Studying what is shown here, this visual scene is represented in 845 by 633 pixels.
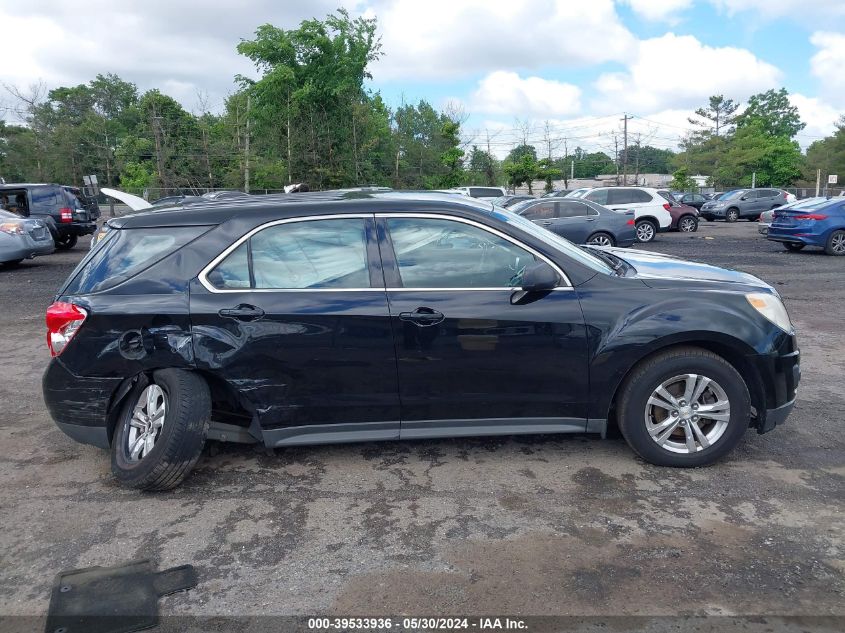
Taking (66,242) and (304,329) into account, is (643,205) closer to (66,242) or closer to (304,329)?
(66,242)

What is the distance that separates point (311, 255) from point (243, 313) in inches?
21.1

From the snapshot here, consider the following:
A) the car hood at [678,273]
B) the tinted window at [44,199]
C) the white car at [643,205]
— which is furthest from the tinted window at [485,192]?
the car hood at [678,273]

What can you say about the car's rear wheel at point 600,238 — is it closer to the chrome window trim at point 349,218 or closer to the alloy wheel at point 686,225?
the alloy wheel at point 686,225

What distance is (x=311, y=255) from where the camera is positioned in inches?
159

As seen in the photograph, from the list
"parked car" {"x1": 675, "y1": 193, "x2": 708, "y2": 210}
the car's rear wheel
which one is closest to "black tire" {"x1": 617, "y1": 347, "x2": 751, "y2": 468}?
the car's rear wheel

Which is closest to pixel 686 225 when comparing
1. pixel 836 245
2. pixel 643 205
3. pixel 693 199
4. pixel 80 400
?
pixel 643 205

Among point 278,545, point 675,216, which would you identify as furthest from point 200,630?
point 675,216

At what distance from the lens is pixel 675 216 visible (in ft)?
77.5

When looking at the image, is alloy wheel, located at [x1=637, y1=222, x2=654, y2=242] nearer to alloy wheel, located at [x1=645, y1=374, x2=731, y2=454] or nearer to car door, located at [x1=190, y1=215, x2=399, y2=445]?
alloy wheel, located at [x1=645, y1=374, x2=731, y2=454]

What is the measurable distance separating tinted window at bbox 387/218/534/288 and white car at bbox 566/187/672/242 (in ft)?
53.1

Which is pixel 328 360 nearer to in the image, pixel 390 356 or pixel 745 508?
pixel 390 356

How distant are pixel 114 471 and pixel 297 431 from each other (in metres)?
1.11

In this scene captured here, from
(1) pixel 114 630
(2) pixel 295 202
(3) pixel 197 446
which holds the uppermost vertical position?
(2) pixel 295 202

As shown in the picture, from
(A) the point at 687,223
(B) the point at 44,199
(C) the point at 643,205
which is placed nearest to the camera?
(B) the point at 44,199
